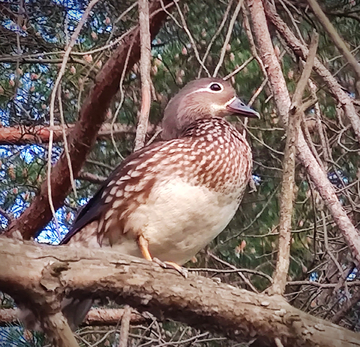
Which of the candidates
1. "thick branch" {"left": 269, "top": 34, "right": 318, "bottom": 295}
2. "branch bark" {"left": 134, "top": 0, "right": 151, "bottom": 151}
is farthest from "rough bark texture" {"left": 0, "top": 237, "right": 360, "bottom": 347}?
"branch bark" {"left": 134, "top": 0, "right": 151, "bottom": 151}

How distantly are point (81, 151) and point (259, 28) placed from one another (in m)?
1.33

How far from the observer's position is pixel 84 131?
321 centimetres

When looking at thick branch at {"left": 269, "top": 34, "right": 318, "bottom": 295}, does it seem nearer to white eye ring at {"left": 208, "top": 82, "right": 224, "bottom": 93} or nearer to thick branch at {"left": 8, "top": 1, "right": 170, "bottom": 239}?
white eye ring at {"left": 208, "top": 82, "right": 224, "bottom": 93}

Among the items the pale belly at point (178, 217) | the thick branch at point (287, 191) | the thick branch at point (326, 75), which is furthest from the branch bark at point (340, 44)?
the pale belly at point (178, 217)

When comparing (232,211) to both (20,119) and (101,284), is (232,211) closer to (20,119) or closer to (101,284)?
(101,284)

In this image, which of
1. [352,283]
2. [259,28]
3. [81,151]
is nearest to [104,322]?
[81,151]

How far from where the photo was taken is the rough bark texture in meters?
1.51

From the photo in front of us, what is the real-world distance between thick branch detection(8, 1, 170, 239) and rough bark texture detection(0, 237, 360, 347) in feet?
4.92

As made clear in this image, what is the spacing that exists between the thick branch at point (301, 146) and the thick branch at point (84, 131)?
3.39ft

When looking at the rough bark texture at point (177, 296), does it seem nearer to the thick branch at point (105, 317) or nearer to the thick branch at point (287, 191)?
the thick branch at point (287, 191)

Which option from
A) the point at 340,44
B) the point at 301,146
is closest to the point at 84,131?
the point at 301,146

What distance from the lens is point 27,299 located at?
57.9 inches

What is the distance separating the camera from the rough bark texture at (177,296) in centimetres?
151

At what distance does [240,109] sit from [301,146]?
784mm
